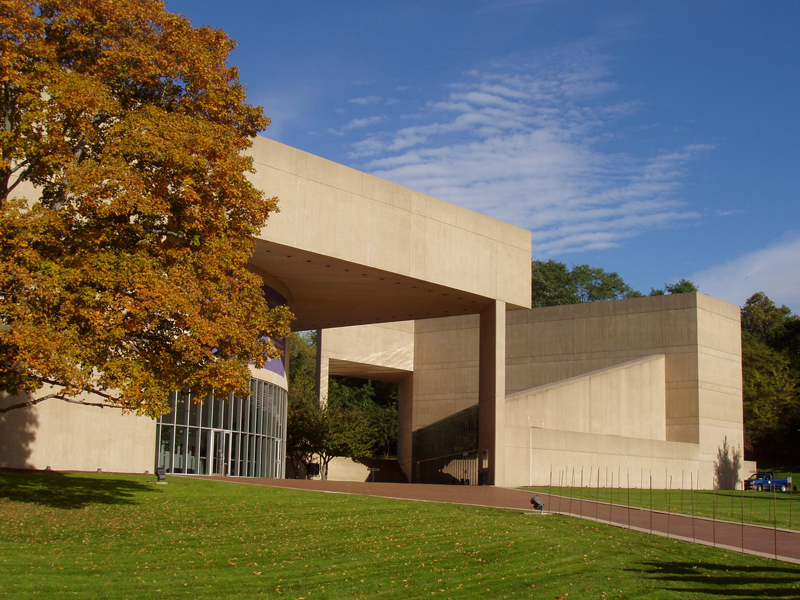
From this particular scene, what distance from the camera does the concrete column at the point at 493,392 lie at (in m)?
37.7

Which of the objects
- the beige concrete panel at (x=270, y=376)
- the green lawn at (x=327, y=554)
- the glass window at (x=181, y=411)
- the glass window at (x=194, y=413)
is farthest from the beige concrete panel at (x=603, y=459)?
the green lawn at (x=327, y=554)

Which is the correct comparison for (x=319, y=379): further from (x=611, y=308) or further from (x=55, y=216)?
(x=55, y=216)

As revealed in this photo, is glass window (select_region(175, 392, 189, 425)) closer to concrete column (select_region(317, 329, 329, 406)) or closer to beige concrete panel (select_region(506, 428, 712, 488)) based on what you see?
beige concrete panel (select_region(506, 428, 712, 488))

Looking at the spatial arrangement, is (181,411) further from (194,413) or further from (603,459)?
(603,459)

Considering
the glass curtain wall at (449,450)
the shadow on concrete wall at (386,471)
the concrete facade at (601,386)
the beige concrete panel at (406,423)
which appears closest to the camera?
the concrete facade at (601,386)

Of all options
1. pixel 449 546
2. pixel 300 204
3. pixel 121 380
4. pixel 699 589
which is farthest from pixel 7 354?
pixel 300 204

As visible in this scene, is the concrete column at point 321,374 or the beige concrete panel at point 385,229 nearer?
the beige concrete panel at point 385,229

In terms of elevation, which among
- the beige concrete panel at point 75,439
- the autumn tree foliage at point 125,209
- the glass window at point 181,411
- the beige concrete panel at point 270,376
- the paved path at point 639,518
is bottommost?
the paved path at point 639,518

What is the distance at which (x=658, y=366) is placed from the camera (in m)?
51.5

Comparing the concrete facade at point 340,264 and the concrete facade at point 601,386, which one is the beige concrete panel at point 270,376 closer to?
the concrete facade at point 340,264

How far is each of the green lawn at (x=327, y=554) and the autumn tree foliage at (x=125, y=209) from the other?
2.77m

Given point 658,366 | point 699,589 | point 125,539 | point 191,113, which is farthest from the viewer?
point 658,366

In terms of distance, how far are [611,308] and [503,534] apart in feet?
132

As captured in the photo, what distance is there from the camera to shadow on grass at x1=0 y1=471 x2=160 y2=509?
18.7 m
